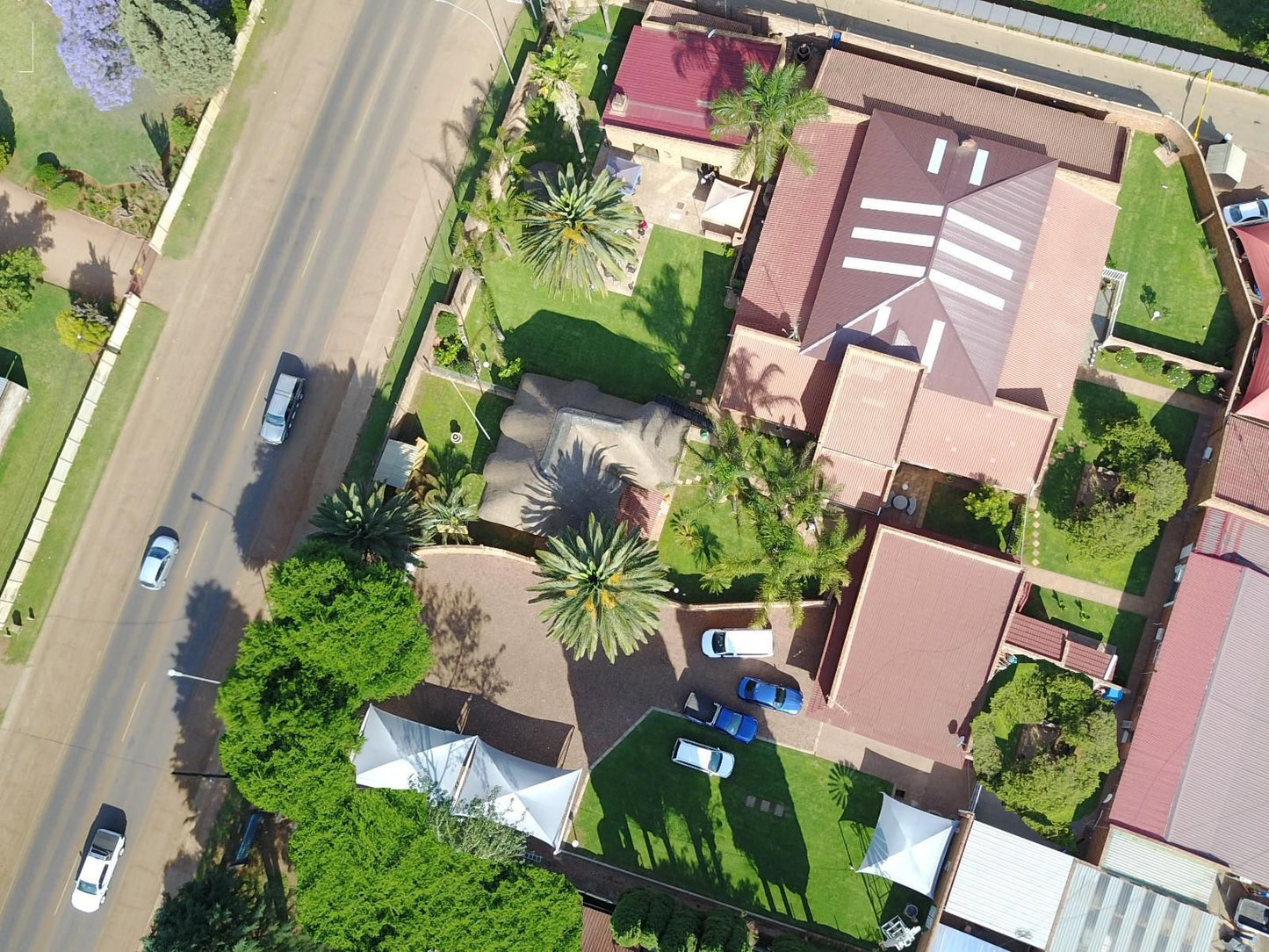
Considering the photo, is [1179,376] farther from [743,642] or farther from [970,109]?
[743,642]

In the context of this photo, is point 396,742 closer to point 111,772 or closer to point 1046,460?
point 111,772

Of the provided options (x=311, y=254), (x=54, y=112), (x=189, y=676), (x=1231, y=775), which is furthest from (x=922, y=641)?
(x=54, y=112)

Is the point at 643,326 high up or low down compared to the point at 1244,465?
down

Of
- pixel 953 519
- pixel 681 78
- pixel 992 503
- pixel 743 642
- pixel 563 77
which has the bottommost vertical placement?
pixel 743 642

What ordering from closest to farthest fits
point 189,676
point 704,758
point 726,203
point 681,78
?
point 704,758 → point 681,78 → point 726,203 → point 189,676

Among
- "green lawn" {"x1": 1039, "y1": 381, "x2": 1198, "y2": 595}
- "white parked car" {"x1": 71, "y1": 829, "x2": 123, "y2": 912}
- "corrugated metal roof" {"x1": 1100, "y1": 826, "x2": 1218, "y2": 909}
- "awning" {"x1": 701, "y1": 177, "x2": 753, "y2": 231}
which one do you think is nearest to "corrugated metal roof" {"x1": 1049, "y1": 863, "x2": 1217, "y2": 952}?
"corrugated metal roof" {"x1": 1100, "y1": 826, "x2": 1218, "y2": 909}

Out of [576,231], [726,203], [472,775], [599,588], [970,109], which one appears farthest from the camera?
[726,203]

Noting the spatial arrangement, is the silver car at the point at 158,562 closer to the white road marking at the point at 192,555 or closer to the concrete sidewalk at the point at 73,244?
the white road marking at the point at 192,555
